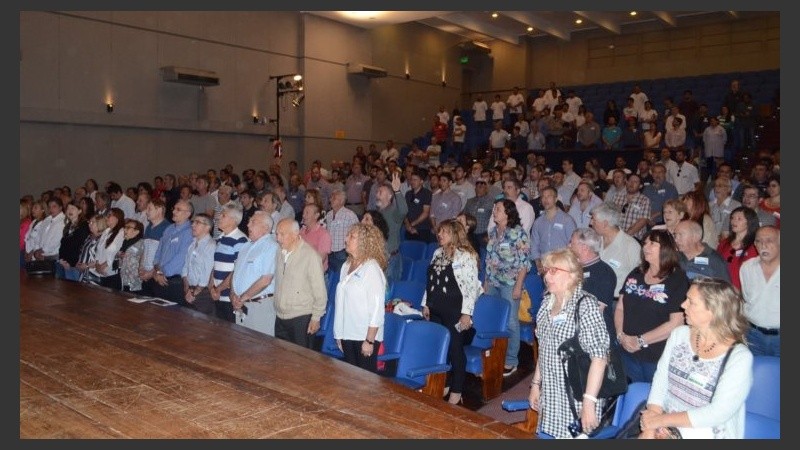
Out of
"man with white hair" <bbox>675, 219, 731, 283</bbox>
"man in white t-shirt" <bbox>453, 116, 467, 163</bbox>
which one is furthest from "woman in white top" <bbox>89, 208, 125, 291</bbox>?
"man in white t-shirt" <bbox>453, 116, 467, 163</bbox>

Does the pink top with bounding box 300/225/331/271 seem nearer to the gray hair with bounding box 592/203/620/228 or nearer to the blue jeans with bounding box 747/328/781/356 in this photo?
the gray hair with bounding box 592/203/620/228

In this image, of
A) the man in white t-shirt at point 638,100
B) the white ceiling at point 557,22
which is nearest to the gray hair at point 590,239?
the man in white t-shirt at point 638,100

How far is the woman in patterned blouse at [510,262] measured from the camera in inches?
203

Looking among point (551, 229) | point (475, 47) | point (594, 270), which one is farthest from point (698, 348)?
point (475, 47)

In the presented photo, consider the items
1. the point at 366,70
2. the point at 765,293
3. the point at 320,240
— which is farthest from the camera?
the point at 366,70

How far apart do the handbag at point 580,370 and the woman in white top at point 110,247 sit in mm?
4568

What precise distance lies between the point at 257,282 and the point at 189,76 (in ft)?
29.2

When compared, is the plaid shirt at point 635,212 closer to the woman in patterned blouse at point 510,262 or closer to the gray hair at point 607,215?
the woman in patterned blouse at point 510,262

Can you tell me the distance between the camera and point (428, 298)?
457cm

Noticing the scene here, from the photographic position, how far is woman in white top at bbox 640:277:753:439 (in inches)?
93.7

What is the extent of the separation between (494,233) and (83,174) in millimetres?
8700

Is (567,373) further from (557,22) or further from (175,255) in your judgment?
(557,22)

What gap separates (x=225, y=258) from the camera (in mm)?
5043

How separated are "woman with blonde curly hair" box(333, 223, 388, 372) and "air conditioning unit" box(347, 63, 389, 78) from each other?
12135mm
